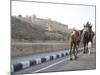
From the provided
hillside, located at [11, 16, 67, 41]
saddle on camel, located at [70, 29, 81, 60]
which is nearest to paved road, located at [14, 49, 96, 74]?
saddle on camel, located at [70, 29, 81, 60]

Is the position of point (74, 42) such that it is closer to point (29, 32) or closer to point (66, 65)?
point (66, 65)

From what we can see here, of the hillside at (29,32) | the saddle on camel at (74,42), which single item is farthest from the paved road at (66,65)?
the hillside at (29,32)

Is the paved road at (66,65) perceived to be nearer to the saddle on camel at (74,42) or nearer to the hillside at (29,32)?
the saddle on camel at (74,42)

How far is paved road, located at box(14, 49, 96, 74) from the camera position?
255 cm

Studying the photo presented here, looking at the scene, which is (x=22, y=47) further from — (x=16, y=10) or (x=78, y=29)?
(x=78, y=29)

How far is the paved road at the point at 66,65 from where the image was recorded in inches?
100

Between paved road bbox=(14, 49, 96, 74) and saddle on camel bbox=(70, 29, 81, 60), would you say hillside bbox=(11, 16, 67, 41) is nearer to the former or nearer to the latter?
saddle on camel bbox=(70, 29, 81, 60)

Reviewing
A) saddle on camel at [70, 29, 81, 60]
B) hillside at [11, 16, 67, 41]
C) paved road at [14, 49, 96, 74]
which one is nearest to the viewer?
hillside at [11, 16, 67, 41]

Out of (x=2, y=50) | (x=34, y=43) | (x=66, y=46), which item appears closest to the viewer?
(x=2, y=50)

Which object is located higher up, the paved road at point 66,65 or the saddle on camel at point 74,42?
the saddle on camel at point 74,42

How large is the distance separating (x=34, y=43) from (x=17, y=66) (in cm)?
34

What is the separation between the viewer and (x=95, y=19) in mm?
2848

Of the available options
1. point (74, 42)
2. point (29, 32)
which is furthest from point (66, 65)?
point (29, 32)

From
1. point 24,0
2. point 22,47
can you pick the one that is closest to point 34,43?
point 22,47
